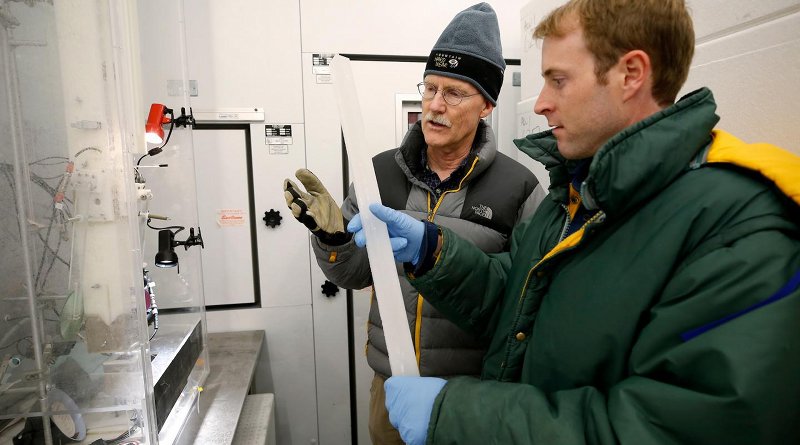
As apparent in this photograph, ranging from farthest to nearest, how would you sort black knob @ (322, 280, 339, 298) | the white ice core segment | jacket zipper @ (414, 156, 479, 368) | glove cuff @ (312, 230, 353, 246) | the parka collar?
black knob @ (322, 280, 339, 298) → jacket zipper @ (414, 156, 479, 368) → glove cuff @ (312, 230, 353, 246) → the white ice core segment → the parka collar

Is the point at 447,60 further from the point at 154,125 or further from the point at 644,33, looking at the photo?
the point at 154,125

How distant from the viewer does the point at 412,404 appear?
28.3 inches

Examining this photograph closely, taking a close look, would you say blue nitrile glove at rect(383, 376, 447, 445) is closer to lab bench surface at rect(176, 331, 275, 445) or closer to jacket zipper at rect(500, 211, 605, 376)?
jacket zipper at rect(500, 211, 605, 376)

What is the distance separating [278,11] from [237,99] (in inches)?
18.6

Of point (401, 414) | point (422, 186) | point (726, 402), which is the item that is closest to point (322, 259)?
point (422, 186)

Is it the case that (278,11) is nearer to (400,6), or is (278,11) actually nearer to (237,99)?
(237,99)

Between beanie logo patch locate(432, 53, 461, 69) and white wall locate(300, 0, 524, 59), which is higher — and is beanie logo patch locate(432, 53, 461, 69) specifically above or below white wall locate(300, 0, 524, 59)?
below

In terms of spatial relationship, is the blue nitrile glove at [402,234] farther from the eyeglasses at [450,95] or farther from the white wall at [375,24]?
the white wall at [375,24]

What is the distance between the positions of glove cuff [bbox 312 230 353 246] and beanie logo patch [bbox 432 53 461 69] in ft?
1.99

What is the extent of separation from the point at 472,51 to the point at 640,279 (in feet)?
2.99

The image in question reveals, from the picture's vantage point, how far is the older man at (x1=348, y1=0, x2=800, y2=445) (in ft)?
1.60

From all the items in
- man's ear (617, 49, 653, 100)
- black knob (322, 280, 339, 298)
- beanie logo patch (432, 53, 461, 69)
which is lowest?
black knob (322, 280, 339, 298)

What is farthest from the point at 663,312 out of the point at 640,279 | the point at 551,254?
the point at 551,254

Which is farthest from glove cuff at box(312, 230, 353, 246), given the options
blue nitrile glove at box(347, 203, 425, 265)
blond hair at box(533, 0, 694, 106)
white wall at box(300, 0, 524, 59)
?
white wall at box(300, 0, 524, 59)
